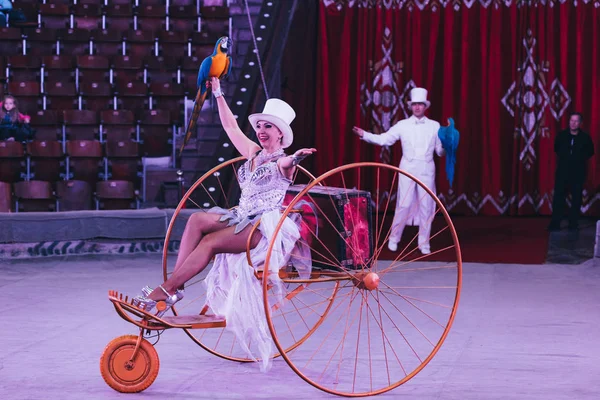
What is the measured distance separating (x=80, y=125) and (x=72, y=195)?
1.38 meters

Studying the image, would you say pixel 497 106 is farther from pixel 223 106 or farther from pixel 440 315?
pixel 223 106

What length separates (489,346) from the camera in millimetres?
5152

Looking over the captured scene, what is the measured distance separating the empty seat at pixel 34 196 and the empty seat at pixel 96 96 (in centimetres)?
188

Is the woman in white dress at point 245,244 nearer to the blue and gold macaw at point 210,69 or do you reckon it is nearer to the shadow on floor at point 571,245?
the blue and gold macaw at point 210,69

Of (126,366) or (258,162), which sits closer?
(126,366)

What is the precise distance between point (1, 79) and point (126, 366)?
8.21 meters

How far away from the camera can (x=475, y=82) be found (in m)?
12.6

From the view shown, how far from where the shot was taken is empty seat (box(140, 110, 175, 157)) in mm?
10875

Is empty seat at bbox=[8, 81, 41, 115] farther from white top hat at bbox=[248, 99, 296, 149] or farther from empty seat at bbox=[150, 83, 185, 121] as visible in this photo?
white top hat at bbox=[248, 99, 296, 149]

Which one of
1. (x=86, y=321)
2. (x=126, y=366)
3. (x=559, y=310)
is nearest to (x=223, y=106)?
(x=126, y=366)

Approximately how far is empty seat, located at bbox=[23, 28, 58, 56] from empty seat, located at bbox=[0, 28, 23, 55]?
0.33 feet

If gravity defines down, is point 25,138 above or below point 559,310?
above

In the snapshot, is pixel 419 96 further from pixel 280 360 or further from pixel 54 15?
pixel 54 15

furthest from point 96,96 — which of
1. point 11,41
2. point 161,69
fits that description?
point 11,41
